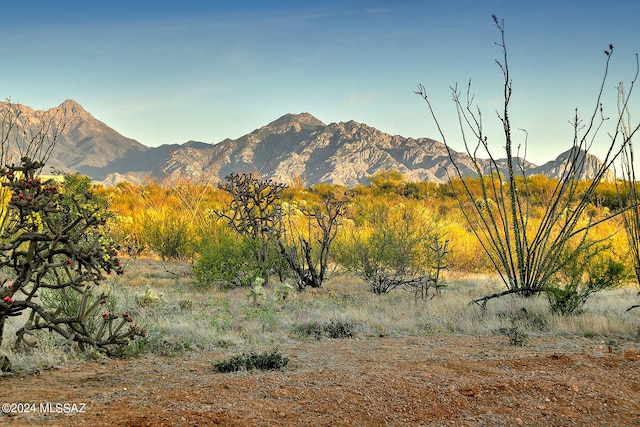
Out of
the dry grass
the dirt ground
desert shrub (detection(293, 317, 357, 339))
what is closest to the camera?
the dirt ground

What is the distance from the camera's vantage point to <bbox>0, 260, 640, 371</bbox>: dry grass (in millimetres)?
6805

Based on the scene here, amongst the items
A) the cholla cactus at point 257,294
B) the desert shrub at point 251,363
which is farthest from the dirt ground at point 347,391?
the cholla cactus at point 257,294

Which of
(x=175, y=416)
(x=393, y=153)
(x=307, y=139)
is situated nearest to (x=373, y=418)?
(x=175, y=416)

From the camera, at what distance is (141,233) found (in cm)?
1759

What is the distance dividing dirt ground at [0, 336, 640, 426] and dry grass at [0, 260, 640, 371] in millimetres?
638

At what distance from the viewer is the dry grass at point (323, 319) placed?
22.3 ft

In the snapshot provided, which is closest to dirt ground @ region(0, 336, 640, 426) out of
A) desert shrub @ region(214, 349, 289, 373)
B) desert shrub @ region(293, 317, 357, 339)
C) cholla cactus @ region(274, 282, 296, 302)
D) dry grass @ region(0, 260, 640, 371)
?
desert shrub @ region(214, 349, 289, 373)

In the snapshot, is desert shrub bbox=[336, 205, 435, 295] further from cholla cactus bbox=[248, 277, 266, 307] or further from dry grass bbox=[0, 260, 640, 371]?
cholla cactus bbox=[248, 277, 266, 307]

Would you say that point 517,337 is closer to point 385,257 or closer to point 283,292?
point 283,292

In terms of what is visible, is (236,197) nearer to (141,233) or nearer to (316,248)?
(316,248)

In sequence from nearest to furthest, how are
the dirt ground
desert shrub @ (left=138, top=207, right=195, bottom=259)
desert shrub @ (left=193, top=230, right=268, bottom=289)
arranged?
the dirt ground < desert shrub @ (left=193, top=230, right=268, bottom=289) < desert shrub @ (left=138, top=207, right=195, bottom=259)

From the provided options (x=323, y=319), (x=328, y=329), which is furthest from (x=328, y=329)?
(x=323, y=319)

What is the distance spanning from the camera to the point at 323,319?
8.30 metres

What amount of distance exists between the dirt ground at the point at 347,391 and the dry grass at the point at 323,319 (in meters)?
0.64
